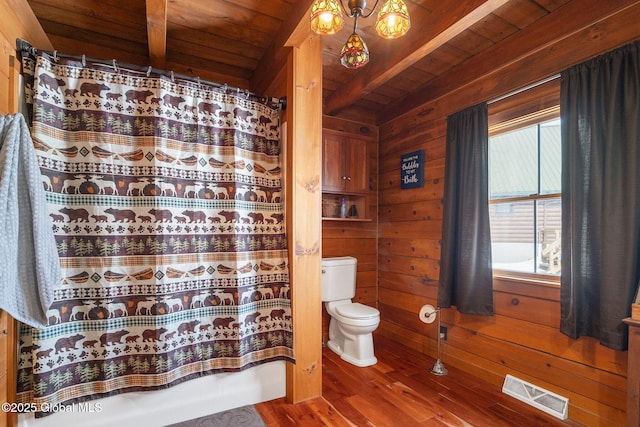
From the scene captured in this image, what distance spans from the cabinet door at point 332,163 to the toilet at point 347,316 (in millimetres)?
730

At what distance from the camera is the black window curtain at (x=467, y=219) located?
2211 mm

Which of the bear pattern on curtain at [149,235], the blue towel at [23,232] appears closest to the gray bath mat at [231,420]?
the bear pattern on curtain at [149,235]

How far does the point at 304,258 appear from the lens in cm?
201

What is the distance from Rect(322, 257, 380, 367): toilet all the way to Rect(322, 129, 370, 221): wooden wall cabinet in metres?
0.53

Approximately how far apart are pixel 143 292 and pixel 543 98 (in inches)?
107

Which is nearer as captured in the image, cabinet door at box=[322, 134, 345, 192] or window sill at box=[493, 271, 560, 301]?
window sill at box=[493, 271, 560, 301]

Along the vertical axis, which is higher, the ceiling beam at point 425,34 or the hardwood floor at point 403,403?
the ceiling beam at point 425,34

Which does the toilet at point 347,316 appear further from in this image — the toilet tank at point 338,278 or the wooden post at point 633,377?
the wooden post at point 633,377

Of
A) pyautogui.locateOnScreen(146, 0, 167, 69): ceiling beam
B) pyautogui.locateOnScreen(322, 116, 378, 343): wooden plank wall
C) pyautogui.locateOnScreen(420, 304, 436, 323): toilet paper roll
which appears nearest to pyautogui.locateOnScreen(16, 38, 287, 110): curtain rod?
pyautogui.locateOnScreen(146, 0, 167, 69): ceiling beam

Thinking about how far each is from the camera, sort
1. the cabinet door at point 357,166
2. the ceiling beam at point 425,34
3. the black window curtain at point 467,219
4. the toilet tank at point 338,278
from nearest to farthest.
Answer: the ceiling beam at point 425,34
the black window curtain at point 467,219
the toilet tank at point 338,278
the cabinet door at point 357,166

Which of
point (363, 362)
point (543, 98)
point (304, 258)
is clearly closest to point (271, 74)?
point (304, 258)

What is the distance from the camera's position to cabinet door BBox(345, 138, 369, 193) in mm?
3090

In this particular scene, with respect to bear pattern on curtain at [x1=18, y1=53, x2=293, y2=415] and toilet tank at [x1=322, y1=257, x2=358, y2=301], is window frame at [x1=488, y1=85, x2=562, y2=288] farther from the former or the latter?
bear pattern on curtain at [x1=18, y1=53, x2=293, y2=415]

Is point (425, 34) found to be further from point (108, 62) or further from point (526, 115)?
point (108, 62)
